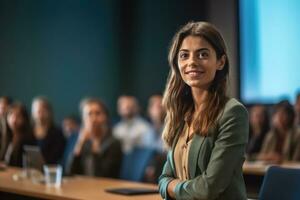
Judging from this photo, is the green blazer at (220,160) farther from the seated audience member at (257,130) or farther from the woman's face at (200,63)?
the seated audience member at (257,130)

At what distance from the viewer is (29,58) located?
781cm

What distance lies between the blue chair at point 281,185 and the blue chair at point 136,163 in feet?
5.78

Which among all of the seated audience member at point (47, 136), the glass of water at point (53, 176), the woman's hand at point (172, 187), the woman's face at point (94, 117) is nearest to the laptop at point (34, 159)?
the glass of water at point (53, 176)

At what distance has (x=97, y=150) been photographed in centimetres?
444

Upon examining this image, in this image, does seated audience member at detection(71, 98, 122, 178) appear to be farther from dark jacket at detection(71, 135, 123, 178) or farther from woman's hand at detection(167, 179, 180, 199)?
woman's hand at detection(167, 179, 180, 199)

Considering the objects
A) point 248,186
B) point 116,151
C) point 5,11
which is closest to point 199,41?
point 116,151

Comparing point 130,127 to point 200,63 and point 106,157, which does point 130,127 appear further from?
point 200,63

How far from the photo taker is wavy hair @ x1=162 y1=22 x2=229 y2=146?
227 centimetres

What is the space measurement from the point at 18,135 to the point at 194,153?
313cm

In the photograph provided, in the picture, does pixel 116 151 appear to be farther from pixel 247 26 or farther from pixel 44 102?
pixel 247 26

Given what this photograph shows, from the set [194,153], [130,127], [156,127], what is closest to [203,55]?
[194,153]

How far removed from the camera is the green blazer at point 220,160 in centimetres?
215

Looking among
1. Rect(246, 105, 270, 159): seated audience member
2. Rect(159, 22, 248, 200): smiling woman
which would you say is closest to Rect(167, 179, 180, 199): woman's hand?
Rect(159, 22, 248, 200): smiling woman

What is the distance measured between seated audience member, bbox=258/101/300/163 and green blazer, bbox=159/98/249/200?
311cm
